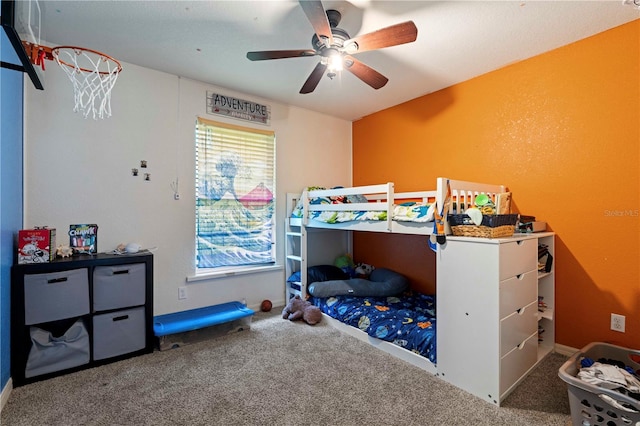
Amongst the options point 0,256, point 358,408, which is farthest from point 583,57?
point 0,256

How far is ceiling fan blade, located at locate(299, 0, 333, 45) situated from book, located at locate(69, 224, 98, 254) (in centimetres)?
223

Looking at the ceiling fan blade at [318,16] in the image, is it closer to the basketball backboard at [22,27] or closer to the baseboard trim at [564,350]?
the basketball backboard at [22,27]

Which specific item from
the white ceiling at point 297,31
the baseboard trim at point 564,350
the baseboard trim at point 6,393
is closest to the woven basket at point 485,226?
the baseboard trim at point 564,350

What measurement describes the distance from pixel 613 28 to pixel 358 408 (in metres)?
3.06

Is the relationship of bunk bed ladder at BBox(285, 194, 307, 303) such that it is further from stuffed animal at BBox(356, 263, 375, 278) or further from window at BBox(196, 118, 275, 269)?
stuffed animal at BBox(356, 263, 375, 278)

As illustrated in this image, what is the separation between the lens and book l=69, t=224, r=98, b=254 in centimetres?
228

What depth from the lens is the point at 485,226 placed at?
5.89 ft

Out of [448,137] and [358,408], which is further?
[448,137]

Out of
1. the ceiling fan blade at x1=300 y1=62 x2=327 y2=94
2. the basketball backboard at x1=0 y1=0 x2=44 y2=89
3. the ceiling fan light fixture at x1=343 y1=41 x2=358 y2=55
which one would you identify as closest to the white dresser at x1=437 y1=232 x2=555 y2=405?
the ceiling fan light fixture at x1=343 y1=41 x2=358 y2=55

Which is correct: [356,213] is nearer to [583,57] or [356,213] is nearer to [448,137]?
[448,137]

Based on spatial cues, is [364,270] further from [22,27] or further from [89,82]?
[22,27]

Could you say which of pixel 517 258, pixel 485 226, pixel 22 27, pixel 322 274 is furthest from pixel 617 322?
pixel 22 27

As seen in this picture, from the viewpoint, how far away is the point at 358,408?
1.68m

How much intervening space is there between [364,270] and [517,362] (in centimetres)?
196
